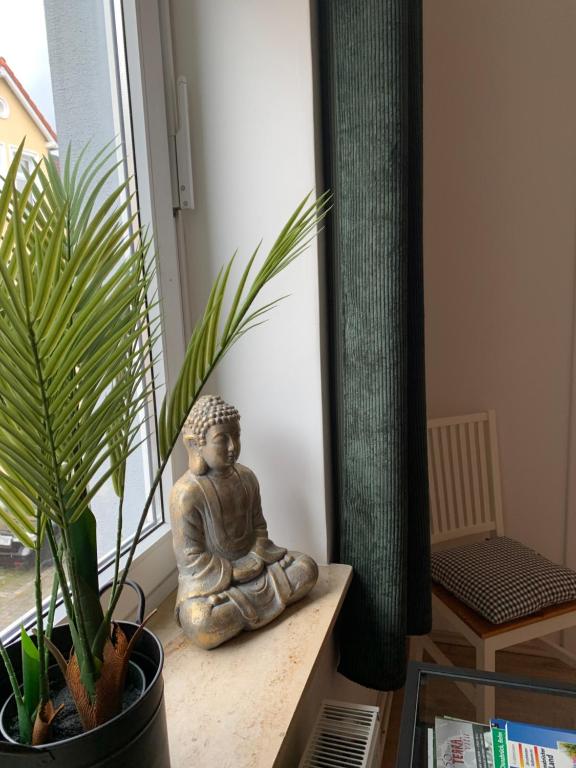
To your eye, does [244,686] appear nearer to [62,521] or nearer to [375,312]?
[62,521]

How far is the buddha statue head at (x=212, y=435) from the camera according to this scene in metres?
0.95

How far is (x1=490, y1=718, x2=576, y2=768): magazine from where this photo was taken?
0.78 metres

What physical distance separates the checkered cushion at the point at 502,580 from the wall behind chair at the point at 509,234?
366mm

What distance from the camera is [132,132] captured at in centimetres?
108

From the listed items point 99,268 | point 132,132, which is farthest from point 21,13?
point 99,268

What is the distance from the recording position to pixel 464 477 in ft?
6.36

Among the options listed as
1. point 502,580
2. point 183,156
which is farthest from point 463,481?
point 183,156

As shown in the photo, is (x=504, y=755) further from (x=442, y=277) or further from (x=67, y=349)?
(x=442, y=277)

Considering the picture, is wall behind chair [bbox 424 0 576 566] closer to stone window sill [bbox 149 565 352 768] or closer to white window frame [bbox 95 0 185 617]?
white window frame [bbox 95 0 185 617]

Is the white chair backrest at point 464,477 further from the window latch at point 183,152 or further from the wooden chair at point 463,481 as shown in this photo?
the window latch at point 183,152

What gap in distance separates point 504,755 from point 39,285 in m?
0.80

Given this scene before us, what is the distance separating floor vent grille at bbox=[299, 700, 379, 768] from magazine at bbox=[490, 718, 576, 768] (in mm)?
308

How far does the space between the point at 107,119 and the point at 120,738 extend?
3.10 feet

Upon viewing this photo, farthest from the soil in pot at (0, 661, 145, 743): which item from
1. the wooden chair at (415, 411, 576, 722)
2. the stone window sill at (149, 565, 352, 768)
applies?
the wooden chair at (415, 411, 576, 722)
